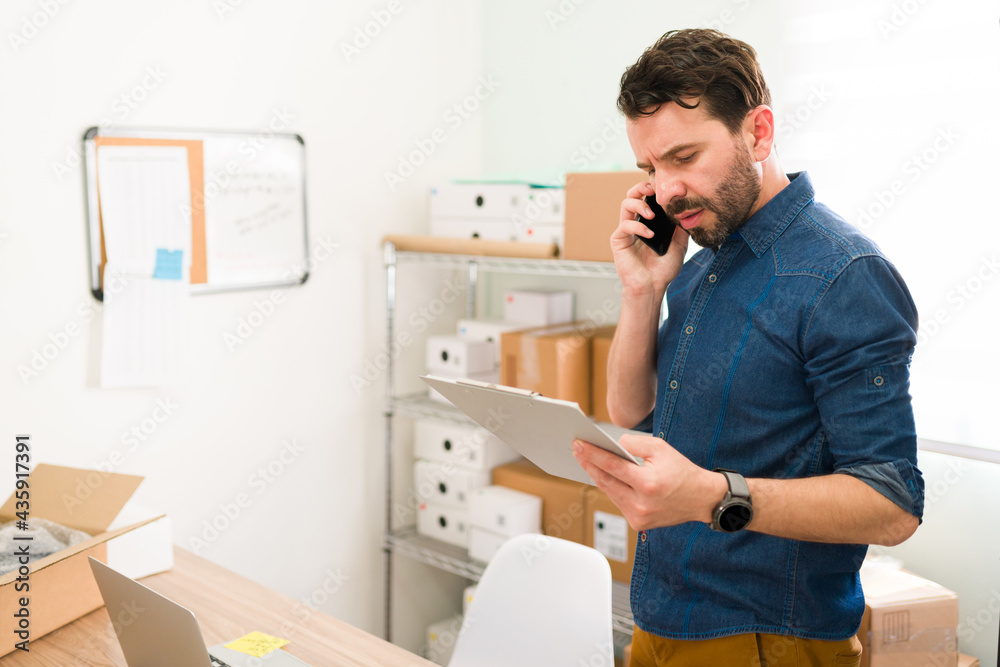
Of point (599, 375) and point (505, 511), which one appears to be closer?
point (599, 375)

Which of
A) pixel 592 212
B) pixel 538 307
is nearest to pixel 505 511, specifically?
pixel 538 307

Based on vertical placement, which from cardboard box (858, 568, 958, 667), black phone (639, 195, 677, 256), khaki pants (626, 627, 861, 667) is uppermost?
black phone (639, 195, 677, 256)

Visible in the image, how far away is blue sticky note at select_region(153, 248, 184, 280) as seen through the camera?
240 centimetres

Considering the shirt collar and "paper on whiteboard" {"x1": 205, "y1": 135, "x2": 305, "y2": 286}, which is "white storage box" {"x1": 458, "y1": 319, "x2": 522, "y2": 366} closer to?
"paper on whiteboard" {"x1": 205, "y1": 135, "x2": 305, "y2": 286}

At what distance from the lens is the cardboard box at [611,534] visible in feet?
8.06

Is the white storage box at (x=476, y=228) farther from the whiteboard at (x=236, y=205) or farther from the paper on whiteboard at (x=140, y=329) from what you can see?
the paper on whiteboard at (x=140, y=329)

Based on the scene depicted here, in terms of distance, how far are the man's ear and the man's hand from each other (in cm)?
53

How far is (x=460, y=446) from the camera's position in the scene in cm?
287

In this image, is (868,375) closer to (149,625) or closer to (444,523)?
(149,625)

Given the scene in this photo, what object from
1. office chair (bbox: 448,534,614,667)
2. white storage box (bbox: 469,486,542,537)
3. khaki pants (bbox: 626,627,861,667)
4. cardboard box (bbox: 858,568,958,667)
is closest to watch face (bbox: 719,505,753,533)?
khaki pants (bbox: 626,627,861,667)

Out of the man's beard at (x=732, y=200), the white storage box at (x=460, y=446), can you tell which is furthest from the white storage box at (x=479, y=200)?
the man's beard at (x=732, y=200)

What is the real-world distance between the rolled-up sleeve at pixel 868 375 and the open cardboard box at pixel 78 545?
137cm

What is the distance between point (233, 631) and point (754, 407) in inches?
45.3

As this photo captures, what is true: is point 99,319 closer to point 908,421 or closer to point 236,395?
point 236,395
